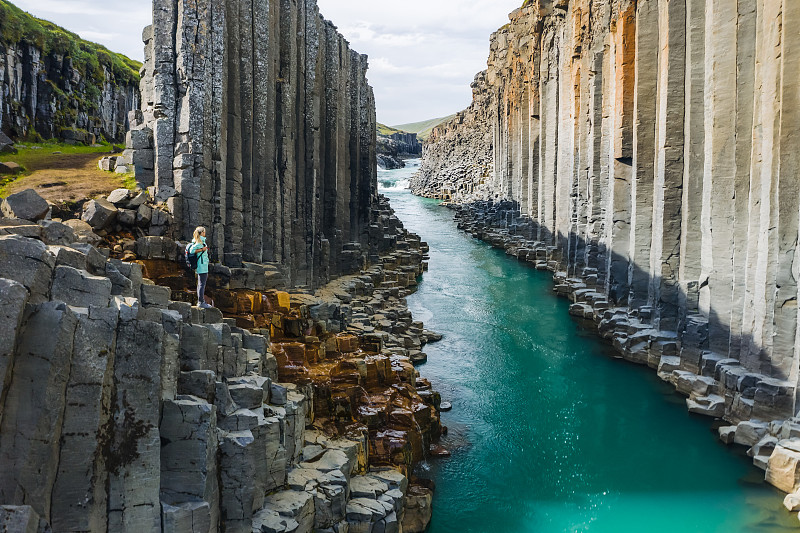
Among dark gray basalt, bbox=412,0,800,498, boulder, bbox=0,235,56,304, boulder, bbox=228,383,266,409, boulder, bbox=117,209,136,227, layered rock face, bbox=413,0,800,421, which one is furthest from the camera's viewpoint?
boulder, bbox=117,209,136,227

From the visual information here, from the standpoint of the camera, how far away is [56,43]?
109 ft

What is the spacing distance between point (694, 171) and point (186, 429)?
15.2m

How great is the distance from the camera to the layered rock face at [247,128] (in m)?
15.2

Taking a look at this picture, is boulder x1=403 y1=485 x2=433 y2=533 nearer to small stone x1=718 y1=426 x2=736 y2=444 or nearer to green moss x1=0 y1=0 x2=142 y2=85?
small stone x1=718 y1=426 x2=736 y2=444

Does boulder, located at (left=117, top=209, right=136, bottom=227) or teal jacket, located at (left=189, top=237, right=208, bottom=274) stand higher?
boulder, located at (left=117, top=209, right=136, bottom=227)

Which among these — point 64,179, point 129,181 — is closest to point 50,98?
point 64,179

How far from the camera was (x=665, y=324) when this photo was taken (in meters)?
18.7

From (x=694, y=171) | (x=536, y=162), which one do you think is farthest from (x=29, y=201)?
(x=536, y=162)

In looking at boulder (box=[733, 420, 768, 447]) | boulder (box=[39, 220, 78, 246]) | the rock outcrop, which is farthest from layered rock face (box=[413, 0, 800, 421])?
the rock outcrop

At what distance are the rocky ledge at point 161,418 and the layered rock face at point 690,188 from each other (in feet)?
26.2

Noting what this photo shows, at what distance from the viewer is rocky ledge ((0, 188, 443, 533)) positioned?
6.32m

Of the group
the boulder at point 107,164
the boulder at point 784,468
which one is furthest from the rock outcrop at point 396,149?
the boulder at point 784,468

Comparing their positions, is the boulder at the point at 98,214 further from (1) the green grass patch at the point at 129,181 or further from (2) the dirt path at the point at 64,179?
(1) the green grass patch at the point at 129,181

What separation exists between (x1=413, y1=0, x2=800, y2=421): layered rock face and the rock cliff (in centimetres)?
2500
